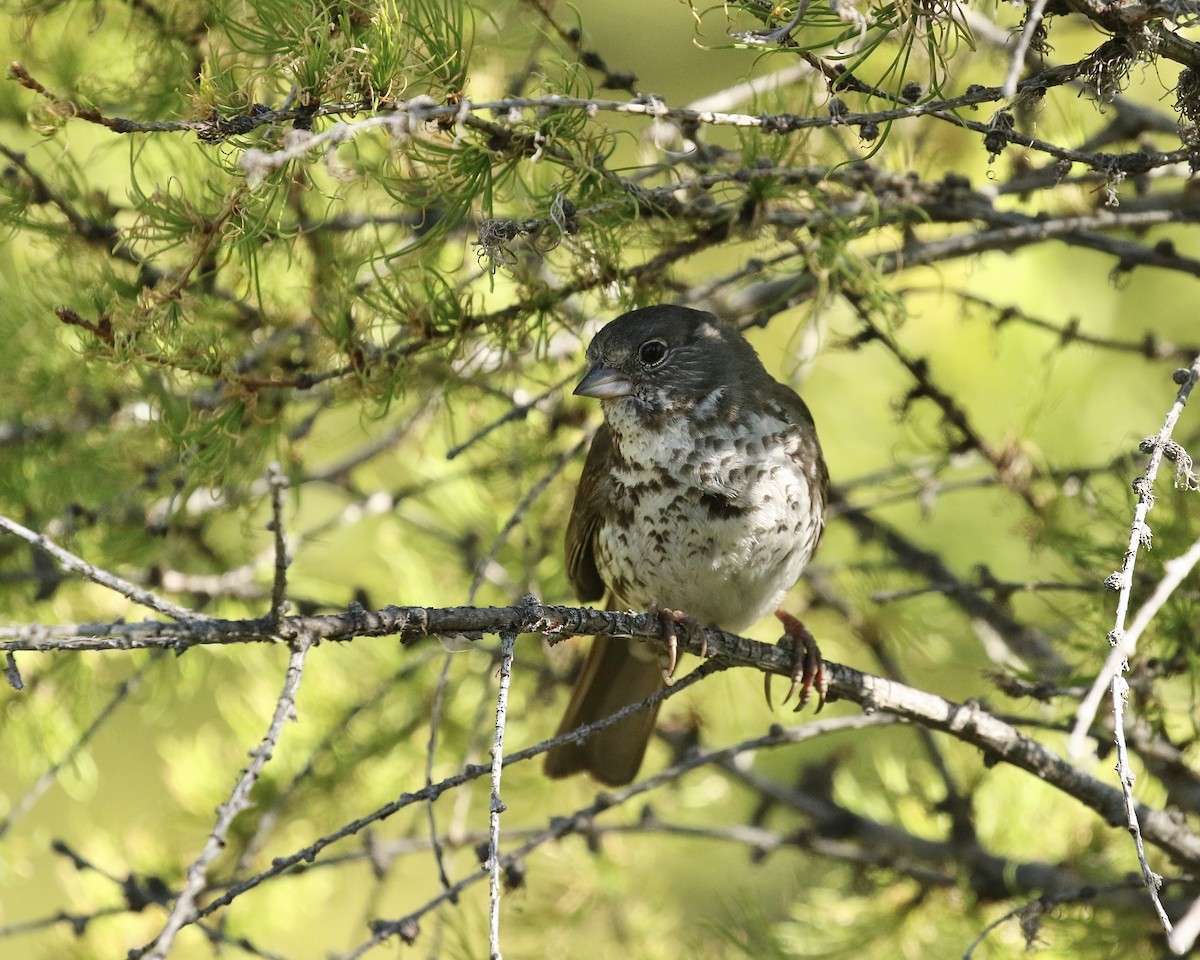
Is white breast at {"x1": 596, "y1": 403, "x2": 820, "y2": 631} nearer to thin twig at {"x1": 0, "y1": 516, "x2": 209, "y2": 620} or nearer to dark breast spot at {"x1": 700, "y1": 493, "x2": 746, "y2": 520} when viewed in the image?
dark breast spot at {"x1": 700, "y1": 493, "x2": 746, "y2": 520}

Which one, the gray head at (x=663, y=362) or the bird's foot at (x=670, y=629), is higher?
the gray head at (x=663, y=362)

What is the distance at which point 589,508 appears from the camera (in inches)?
133

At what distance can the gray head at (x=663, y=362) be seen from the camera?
3.21m

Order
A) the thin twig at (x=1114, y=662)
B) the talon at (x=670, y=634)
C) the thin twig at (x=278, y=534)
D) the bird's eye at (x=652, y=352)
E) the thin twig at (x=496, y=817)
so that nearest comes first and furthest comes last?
1. the thin twig at (x=278, y=534)
2. the thin twig at (x=1114, y=662)
3. the thin twig at (x=496, y=817)
4. the talon at (x=670, y=634)
5. the bird's eye at (x=652, y=352)

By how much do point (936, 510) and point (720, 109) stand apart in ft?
6.69

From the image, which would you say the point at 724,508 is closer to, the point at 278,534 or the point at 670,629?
the point at 670,629

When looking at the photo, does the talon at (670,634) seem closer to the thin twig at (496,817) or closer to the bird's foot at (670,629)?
the bird's foot at (670,629)

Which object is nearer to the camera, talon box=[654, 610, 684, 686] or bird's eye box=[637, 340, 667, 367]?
talon box=[654, 610, 684, 686]

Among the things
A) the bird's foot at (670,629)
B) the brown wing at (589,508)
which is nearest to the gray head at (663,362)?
the brown wing at (589,508)

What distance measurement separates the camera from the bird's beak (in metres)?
3.17

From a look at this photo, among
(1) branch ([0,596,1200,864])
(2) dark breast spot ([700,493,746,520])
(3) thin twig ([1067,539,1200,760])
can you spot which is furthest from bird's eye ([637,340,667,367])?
(3) thin twig ([1067,539,1200,760])

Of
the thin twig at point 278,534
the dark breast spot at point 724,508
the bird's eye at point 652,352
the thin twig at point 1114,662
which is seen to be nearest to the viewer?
the thin twig at point 278,534

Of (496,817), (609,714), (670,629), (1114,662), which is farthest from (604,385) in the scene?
(1114,662)

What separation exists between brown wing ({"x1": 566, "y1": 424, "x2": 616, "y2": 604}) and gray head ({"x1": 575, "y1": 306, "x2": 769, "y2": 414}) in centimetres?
19
